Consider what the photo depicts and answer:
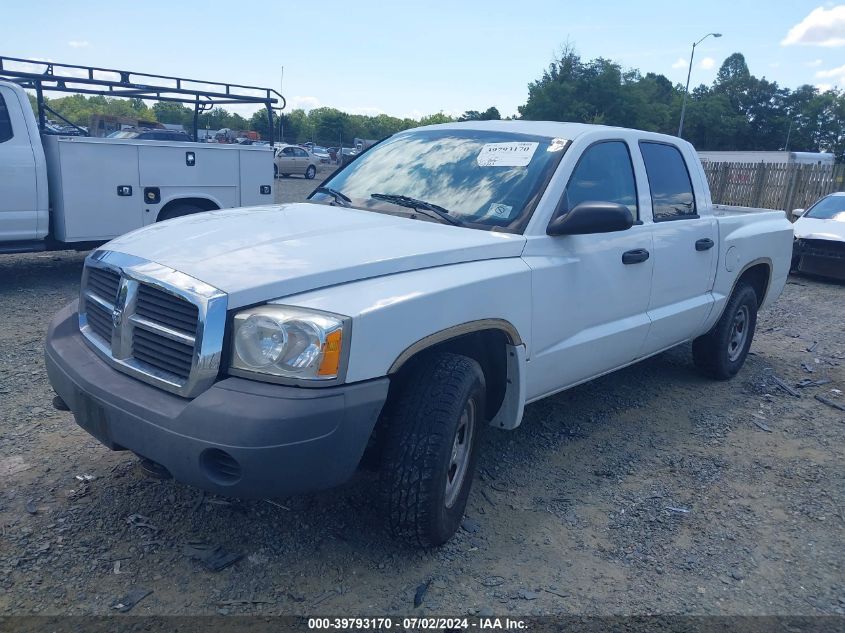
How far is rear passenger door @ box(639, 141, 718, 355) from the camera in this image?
4.49 meters

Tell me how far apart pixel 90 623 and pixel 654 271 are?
3471 millimetres

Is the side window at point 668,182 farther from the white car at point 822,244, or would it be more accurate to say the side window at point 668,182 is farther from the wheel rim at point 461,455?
the white car at point 822,244

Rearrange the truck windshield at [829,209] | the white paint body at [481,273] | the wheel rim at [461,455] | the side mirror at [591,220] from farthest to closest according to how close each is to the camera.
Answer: the truck windshield at [829,209], the side mirror at [591,220], the wheel rim at [461,455], the white paint body at [481,273]

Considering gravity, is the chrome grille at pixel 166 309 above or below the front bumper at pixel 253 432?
above

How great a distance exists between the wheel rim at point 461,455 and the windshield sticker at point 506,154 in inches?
55.4

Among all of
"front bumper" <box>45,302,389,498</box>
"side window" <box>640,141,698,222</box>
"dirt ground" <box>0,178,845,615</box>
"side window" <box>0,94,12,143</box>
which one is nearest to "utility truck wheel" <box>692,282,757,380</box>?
"dirt ground" <box>0,178,845,615</box>

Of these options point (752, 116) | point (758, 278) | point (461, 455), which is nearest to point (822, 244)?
point (758, 278)

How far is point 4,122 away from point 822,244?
11251mm

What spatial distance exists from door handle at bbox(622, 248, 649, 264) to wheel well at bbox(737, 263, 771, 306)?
1972 mm

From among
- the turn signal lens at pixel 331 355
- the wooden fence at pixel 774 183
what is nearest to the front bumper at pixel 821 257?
the wooden fence at pixel 774 183

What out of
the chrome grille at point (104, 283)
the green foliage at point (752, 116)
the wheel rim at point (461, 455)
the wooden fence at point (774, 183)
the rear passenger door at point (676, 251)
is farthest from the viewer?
the green foliage at point (752, 116)

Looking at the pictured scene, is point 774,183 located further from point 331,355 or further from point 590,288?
point 331,355

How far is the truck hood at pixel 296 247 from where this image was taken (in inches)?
106

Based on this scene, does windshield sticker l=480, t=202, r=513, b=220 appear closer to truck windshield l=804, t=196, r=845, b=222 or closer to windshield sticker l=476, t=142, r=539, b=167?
windshield sticker l=476, t=142, r=539, b=167
